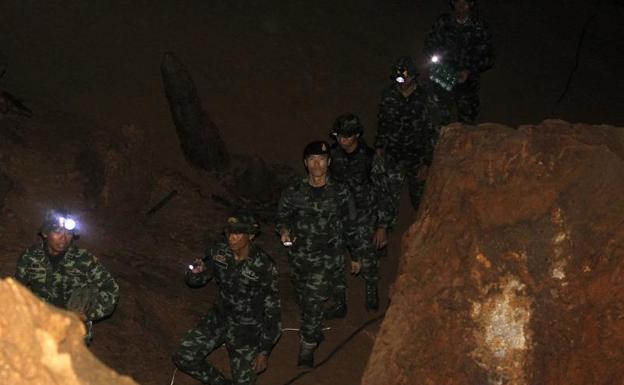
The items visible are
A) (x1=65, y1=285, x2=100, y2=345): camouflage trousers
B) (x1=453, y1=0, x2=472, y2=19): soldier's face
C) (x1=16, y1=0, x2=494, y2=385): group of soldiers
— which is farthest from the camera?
(x1=453, y1=0, x2=472, y2=19): soldier's face

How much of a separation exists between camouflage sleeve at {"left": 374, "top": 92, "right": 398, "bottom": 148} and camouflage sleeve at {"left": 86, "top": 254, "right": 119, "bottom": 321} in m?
3.56

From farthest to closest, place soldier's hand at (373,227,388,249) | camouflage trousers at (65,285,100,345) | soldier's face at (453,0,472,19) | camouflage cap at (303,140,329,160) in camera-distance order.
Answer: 1. soldier's face at (453,0,472,19)
2. soldier's hand at (373,227,388,249)
3. camouflage cap at (303,140,329,160)
4. camouflage trousers at (65,285,100,345)

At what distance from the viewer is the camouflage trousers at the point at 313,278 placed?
7406 mm

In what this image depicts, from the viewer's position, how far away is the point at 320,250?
7383 mm

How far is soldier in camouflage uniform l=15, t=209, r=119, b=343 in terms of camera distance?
5.88 meters

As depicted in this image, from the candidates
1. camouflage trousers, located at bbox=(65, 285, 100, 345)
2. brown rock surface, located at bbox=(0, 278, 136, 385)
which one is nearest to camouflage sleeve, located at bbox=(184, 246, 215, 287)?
camouflage trousers, located at bbox=(65, 285, 100, 345)

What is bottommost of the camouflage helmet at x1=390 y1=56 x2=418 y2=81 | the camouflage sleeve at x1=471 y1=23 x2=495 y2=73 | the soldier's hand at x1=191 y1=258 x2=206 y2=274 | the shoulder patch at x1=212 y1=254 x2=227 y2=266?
the soldier's hand at x1=191 y1=258 x2=206 y2=274

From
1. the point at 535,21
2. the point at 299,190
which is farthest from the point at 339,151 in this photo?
the point at 535,21

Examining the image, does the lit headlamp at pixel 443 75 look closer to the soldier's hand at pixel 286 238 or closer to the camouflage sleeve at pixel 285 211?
the camouflage sleeve at pixel 285 211

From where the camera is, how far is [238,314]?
6.59m

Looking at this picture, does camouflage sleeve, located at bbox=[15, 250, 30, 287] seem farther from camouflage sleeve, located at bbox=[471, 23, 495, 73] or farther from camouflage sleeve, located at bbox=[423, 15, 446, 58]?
camouflage sleeve, located at bbox=[471, 23, 495, 73]

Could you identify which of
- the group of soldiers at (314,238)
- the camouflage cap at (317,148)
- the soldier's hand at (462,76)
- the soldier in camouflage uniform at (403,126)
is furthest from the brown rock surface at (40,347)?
the soldier's hand at (462,76)

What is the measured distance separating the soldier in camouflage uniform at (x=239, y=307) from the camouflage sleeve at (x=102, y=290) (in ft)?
2.22

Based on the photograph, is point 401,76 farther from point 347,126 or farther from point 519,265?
point 519,265
